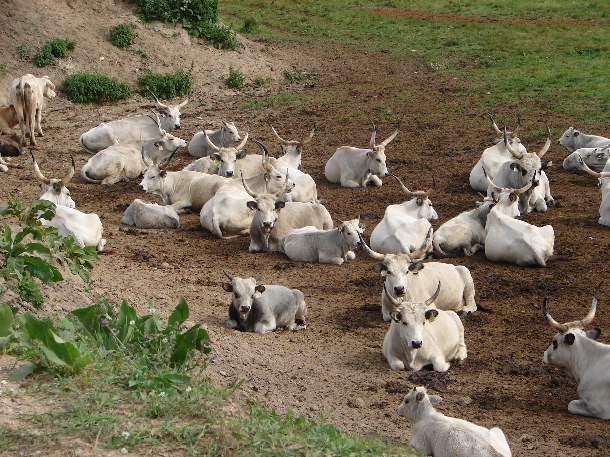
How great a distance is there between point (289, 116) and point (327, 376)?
12696mm

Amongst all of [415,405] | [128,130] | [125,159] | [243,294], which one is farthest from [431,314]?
A: [128,130]

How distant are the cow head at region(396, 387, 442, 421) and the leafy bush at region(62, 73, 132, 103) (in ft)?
51.6

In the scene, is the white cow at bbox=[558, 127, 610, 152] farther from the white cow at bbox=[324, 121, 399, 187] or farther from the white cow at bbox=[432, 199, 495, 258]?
the white cow at bbox=[432, 199, 495, 258]

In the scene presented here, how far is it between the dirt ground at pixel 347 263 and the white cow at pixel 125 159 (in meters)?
0.28

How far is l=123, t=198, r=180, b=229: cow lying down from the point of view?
14.2 metres

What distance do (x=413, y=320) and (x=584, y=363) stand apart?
5.59 feet

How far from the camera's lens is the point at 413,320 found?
361 inches

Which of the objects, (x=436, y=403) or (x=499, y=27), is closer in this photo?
(x=436, y=403)

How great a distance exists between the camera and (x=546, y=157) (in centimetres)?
1827

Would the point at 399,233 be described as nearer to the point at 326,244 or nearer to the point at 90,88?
the point at 326,244

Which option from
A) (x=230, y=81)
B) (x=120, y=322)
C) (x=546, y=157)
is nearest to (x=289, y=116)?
(x=230, y=81)

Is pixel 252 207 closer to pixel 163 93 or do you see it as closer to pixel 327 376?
pixel 327 376

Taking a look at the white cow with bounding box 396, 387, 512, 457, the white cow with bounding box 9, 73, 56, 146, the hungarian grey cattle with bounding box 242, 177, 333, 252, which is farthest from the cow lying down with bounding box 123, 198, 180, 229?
the white cow with bounding box 396, 387, 512, 457

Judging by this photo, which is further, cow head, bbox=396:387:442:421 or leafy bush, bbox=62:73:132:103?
leafy bush, bbox=62:73:132:103
